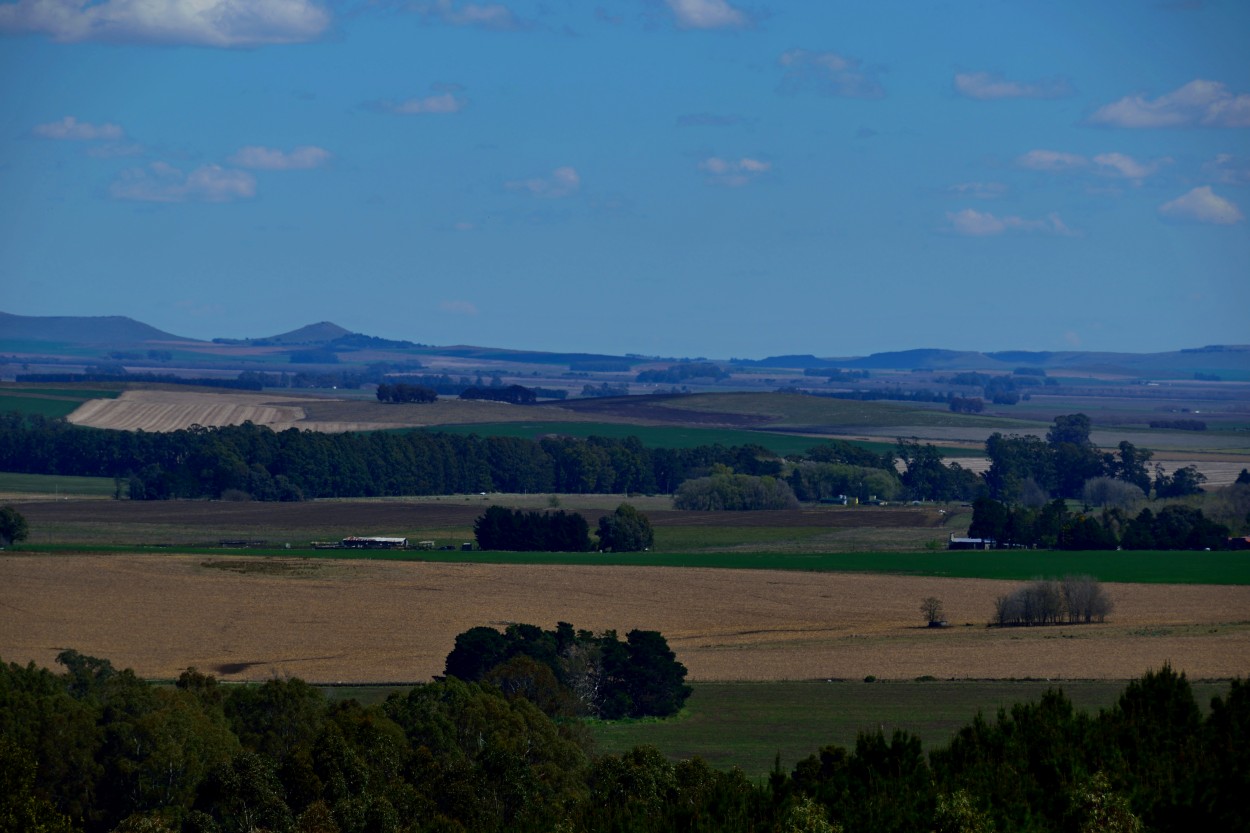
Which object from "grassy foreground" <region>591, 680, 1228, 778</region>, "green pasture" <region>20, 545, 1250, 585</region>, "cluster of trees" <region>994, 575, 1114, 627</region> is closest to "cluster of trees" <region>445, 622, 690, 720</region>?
"grassy foreground" <region>591, 680, 1228, 778</region>

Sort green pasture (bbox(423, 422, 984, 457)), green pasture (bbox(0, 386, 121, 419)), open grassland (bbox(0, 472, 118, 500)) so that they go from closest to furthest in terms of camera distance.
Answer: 1. open grassland (bbox(0, 472, 118, 500))
2. green pasture (bbox(423, 422, 984, 457))
3. green pasture (bbox(0, 386, 121, 419))

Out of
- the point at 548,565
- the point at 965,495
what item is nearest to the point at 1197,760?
the point at 548,565

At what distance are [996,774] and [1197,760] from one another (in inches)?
133

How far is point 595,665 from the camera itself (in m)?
58.1

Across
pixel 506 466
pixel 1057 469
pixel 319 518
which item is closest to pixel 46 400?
pixel 506 466

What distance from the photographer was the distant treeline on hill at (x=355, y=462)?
132000 millimetres

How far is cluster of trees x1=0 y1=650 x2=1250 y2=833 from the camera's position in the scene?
2595cm

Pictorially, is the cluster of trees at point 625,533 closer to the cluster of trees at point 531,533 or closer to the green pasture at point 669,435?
the cluster of trees at point 531,533

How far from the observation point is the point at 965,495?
139m

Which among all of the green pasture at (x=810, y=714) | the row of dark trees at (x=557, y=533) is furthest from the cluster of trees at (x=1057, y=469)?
the green pasture at (x=810, y=714)

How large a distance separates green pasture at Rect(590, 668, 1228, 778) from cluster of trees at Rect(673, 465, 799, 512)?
219ft

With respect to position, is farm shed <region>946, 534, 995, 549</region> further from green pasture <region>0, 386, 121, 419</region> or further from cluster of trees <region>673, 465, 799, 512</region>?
green pasture <region>0, 386, 121, 419</region>

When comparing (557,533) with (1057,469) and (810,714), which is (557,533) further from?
(1057,469)

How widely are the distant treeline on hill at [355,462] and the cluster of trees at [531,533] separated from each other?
1350 inches
